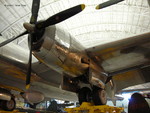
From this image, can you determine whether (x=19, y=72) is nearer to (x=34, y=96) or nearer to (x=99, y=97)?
(x=34, y=96)

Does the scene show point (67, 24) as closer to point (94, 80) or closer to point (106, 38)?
point (106, 38)

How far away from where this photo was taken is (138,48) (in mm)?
6117

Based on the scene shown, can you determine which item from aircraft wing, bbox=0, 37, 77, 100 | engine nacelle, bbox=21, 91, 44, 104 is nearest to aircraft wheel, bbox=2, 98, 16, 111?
aircraft wing, bbox=0, 37, 77, 100

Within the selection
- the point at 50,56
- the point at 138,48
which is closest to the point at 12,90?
the point at 50,56

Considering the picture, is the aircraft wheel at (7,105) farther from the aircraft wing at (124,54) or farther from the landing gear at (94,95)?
the aircraft wing at (124,54)

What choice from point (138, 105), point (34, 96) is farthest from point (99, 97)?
point (34, 96)

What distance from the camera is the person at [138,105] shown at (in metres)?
6.44

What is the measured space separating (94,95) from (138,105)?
1866mm

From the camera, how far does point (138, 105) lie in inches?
263

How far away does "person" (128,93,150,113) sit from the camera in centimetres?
644

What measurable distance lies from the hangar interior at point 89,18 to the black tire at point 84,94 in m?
12.9

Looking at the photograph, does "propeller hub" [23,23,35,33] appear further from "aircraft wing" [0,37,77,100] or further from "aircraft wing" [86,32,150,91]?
"aircraft wing" [0,37,77,100]

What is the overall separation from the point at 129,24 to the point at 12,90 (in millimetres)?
24672

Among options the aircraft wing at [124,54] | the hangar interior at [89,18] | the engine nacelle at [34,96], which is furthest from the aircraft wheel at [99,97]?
the hangar interior at [89,18]
